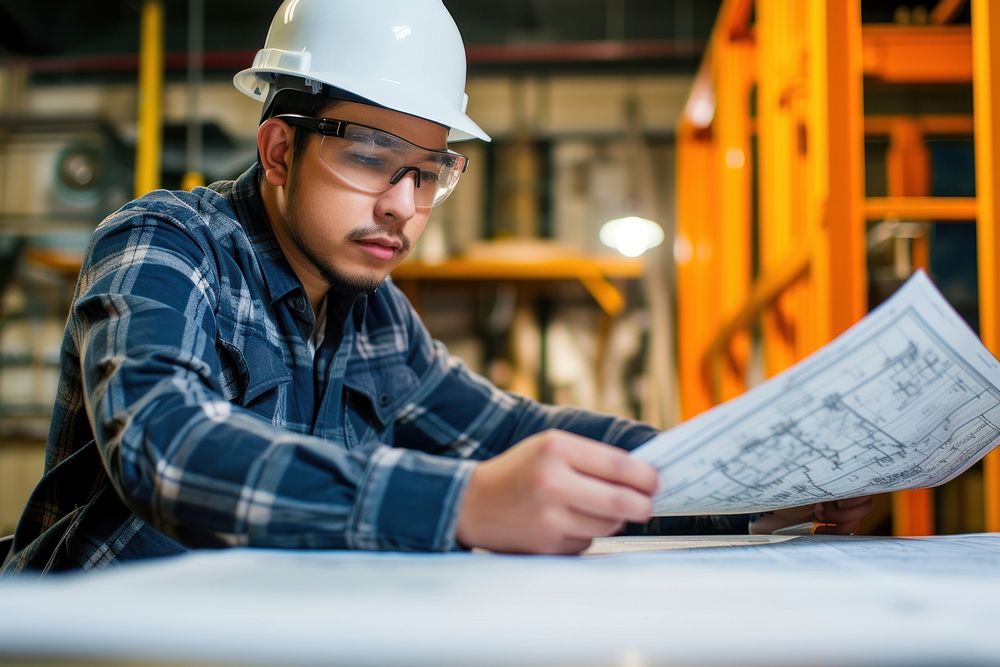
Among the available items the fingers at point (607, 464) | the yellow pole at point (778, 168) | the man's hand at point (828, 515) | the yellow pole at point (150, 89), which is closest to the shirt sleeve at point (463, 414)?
the man's hand at point (828, 515)

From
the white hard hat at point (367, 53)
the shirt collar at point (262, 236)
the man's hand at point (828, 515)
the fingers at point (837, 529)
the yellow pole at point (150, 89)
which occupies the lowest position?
the fingers at point (837, 529)

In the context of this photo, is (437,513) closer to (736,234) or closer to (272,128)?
(272,128)

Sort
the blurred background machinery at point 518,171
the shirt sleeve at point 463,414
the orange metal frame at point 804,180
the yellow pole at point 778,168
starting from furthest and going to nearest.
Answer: the blurred background machinery at point 518,171 < the yellow pole at point 778,168 < the orange metal frame at point 804,180 < the shirt sleeve at point 463,414

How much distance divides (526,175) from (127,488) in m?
5.55

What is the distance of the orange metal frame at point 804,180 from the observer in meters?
1.85

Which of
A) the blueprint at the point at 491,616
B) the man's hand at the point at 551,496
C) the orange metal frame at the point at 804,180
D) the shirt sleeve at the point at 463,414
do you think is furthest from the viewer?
the orange metal frame at the point at 804,180

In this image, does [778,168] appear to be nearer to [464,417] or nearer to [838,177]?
[838,177]

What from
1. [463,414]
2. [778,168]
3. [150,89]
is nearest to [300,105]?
[463,414]

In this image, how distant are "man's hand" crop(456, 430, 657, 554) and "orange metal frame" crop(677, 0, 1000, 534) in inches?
30.9

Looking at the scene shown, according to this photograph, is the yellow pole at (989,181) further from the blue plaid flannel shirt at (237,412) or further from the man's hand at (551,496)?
the man's hand at (551,496)

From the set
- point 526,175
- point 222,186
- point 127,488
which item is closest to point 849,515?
point 127,488

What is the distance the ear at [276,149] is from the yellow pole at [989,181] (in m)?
1.01

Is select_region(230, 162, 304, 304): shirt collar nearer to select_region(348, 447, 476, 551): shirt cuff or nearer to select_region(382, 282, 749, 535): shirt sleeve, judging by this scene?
select_region(382, 282, 749, 535): shirt sleeve

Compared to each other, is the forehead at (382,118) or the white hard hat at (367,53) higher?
the white hard hat at (367,53)
